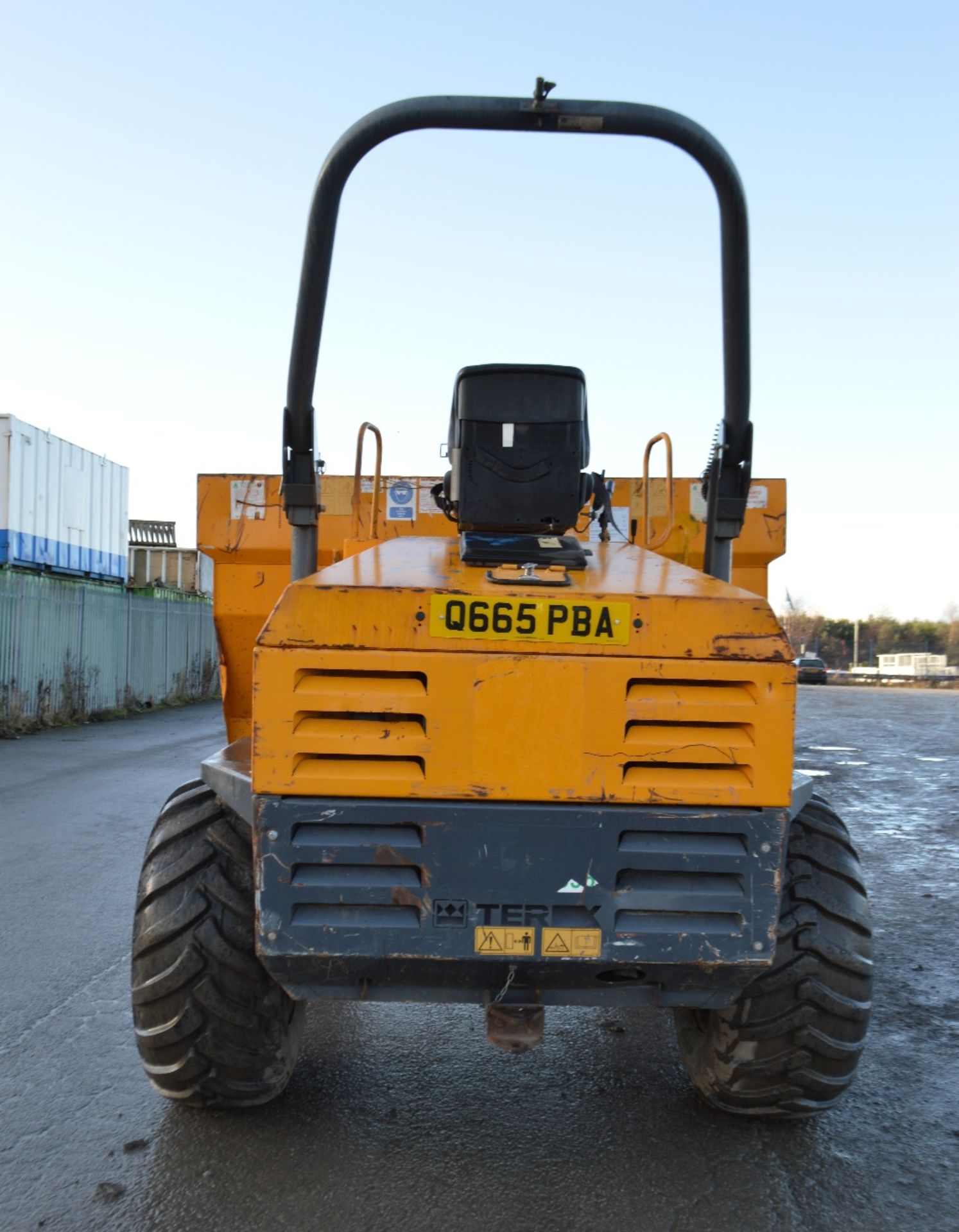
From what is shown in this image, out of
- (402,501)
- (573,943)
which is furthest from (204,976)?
(402,501)

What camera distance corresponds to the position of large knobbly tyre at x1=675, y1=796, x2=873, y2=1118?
3113 millimetres

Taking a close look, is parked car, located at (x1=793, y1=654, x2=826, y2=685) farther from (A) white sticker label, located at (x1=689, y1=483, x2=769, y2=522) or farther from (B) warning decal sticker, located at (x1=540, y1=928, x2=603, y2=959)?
(B) warning decal sticker, located at (x1=540, y1=928, x2=603, y2=959)

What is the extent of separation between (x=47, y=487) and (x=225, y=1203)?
18.8 m

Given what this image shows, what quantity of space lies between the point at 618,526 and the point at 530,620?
84.8 inches

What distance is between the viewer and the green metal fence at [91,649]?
1596cm

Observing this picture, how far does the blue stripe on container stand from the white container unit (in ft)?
0.05

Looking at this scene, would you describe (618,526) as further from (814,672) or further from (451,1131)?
(814,672)

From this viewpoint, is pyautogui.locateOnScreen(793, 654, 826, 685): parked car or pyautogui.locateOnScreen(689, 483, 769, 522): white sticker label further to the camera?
pyautogui.locateOnScreen(793, 654, 826, 685): parked car

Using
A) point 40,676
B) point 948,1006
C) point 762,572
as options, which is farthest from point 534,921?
point 40,676

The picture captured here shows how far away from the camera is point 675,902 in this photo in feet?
9.00

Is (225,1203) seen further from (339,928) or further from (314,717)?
(314,717)

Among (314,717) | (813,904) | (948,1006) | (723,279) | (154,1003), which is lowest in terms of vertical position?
(948,1006)

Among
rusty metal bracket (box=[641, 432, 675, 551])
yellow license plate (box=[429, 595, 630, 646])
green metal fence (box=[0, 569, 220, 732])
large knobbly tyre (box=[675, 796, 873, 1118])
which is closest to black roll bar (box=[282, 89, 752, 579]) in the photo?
rusty metal bracket (box=[641, 432, 675, 551])

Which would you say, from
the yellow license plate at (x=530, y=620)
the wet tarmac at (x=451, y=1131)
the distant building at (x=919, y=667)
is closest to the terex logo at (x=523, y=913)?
the yellow license plate at (x=530, y=620)
